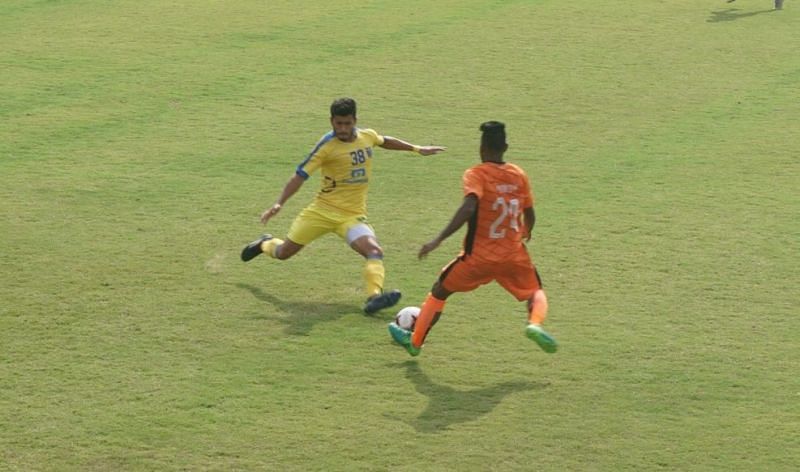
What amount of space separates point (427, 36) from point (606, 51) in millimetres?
2987

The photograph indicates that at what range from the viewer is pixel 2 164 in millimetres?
16188

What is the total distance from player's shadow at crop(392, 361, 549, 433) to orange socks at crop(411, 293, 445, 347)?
0.82ft

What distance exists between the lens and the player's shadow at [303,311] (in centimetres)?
1182

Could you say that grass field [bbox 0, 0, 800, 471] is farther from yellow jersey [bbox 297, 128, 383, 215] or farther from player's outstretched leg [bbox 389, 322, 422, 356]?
yellow jersey [bbox 297, 128, 383, 215]

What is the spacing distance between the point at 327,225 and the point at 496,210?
8.19 ft

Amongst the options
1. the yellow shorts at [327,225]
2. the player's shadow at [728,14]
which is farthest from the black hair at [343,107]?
the player's shadow at [728,14]

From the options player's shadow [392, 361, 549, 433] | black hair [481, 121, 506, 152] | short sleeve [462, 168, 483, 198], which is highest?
black hair [481, 121, 506, 152]

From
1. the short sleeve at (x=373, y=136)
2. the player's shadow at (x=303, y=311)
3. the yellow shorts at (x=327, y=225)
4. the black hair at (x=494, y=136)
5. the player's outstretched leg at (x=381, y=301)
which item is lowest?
the player's shadow at (x=303, y=311)

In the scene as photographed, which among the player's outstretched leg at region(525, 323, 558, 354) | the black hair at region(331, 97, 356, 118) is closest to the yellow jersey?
the black hair at region(331, 97, 356, 118)

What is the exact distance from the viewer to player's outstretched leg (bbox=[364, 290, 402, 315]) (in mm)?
11992

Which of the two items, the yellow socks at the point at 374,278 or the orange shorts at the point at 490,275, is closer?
the orange shorts at the point at 490,275

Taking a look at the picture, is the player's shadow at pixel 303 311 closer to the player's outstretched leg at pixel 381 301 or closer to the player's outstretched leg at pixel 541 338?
the player's outstretched leg at pixel 381 301

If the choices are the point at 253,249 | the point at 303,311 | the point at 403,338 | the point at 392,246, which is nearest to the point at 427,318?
the point at 403,338

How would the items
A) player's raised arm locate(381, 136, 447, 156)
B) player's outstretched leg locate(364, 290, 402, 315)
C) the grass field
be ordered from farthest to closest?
player's raised arm locate(381, 136, 447, 156), player's outstretched leg locate(364, 290, 402, 315), the grass field
